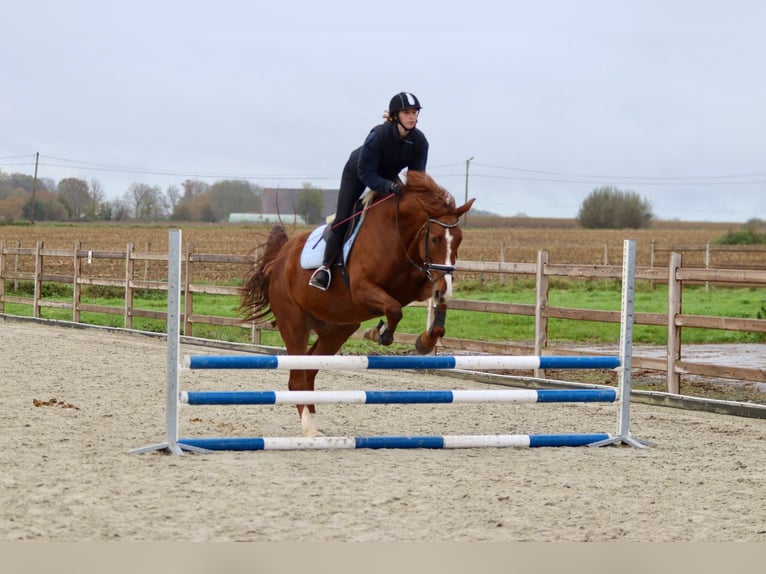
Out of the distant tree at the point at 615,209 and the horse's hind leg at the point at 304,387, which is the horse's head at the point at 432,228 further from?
the distant tree at the point at 615,209

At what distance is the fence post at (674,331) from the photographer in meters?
9.06

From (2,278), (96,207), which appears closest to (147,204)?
(96,207)

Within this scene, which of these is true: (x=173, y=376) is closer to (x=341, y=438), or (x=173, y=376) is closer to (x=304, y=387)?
(x=341, y=438)

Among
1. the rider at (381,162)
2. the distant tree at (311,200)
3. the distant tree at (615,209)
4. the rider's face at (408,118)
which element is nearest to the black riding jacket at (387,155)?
the rider at (381,162)

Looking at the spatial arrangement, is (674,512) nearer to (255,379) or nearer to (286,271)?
(286,271)

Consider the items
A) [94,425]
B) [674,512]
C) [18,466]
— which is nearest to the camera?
[674,512]

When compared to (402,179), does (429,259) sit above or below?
below

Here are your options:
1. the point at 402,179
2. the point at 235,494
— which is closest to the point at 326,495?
the point at 235,494

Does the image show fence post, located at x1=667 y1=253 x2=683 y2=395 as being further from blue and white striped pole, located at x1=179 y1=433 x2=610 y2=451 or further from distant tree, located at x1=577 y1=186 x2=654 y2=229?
distant tree, located at x1=577 y1=186 x2=654 y2=229

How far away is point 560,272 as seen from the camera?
1038 cm

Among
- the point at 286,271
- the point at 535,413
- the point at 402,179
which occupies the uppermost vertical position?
the point at 402,179

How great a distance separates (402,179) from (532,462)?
196 centimetres

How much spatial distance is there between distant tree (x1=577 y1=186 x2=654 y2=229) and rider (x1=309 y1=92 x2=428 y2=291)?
238ft

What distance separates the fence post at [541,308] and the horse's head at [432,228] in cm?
460
